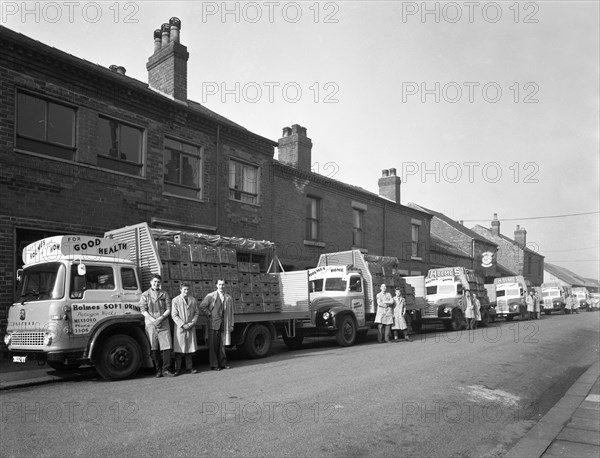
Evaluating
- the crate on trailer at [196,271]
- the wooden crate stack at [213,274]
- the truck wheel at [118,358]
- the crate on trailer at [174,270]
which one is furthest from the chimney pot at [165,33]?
the truck wheel at [118,358]

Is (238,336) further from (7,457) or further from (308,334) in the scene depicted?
(7,457)

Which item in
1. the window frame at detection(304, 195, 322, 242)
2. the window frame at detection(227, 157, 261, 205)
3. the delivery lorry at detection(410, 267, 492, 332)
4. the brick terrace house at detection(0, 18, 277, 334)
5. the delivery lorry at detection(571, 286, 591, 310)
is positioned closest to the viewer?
the brick terrace house at detection(0, 18, 277, 334)

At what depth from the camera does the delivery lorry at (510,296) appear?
2975cm

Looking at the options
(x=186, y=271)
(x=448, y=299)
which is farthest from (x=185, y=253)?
(x=448, y=299)

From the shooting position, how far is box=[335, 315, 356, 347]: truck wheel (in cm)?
1516

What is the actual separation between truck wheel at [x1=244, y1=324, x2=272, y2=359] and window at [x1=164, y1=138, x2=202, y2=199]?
5736mm

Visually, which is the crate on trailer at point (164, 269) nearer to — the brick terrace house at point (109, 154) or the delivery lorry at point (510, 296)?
the brick terrace house at point (109, 154)

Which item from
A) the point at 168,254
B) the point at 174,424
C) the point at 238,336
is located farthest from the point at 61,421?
the point at 238,336

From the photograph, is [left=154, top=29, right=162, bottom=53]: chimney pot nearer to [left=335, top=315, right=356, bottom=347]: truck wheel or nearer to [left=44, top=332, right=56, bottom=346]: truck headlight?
[left=335, top=315, right=356, bottom=347]: truck wheel

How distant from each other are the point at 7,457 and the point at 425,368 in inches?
294

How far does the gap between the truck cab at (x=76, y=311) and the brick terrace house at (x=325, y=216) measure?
10424 millimetres

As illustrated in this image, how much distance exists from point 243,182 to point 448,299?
10159 mm

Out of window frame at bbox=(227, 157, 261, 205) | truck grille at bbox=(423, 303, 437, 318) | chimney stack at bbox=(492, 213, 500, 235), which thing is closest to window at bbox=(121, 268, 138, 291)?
window frame at bbox=(227, 157, 261, 205)

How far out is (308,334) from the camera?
14977 millimetres
